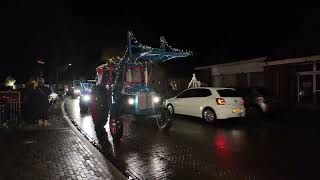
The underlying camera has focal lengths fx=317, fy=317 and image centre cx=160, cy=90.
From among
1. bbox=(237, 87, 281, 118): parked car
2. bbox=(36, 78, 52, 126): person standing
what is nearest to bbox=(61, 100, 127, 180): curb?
bbox=(36, 78, 52, 126): person standing

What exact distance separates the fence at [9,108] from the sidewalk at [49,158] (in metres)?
2.14

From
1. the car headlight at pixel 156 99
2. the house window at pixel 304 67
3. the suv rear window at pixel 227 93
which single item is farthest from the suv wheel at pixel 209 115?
the house window at pixel 304 67

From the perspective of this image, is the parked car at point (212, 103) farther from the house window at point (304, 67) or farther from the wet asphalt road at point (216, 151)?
the house window at point (304, 67)

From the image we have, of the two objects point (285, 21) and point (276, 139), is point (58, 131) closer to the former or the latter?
point (276, 139)

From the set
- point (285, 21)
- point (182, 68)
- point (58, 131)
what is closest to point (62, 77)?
point (182, 68)

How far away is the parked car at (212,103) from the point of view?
13.0 m

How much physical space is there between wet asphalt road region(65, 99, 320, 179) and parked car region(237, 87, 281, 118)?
2.11 meters

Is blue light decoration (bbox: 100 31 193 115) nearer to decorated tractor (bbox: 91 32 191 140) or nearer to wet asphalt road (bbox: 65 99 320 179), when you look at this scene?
decorated tractor (bbox: 91 32 191 140)

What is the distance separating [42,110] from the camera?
1290cm

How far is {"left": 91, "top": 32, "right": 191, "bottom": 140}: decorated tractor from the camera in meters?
10.4

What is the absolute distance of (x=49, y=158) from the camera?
7535 millimetres

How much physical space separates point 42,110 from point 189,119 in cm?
661

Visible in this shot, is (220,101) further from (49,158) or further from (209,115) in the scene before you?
(49,158)

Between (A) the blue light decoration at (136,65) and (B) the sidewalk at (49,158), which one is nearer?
(B) the sidewalk at (49,158)
